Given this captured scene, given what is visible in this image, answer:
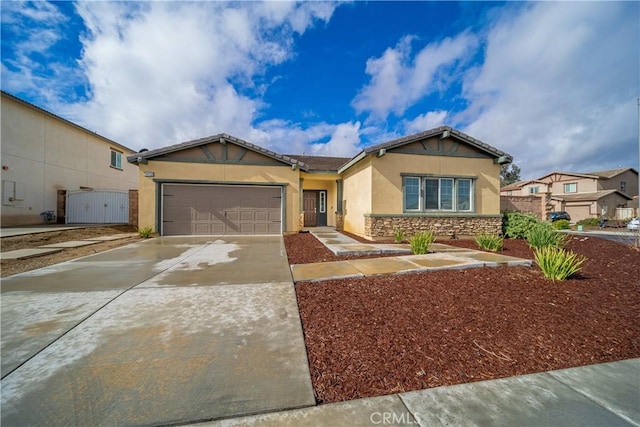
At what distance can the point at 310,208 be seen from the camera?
15.5m

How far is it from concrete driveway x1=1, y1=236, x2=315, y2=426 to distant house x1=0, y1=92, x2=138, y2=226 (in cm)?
1269

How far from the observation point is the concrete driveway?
1773 millimetres

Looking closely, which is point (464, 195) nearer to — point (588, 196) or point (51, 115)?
point (51, 115)

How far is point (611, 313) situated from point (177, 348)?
17.3 feet

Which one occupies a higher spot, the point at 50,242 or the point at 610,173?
the point at 610,173

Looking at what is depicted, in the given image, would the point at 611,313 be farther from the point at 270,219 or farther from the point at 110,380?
the point at 270,219

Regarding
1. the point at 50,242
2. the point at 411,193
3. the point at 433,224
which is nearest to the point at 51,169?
the point at 50,242

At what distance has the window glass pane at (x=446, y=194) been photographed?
1052cm

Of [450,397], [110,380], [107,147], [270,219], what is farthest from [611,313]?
[107,147]

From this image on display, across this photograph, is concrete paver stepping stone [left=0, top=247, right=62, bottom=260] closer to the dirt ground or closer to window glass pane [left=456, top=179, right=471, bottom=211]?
the dirt ground

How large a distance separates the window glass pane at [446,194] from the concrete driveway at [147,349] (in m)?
8.39

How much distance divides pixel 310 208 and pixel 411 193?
6.81m

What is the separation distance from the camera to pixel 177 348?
2479 mm

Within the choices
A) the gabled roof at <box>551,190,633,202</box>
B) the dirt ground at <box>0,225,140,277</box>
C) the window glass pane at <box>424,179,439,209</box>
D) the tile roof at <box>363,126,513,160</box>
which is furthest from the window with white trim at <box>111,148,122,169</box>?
the gabled roof at <box>551,190,633,202</box>
